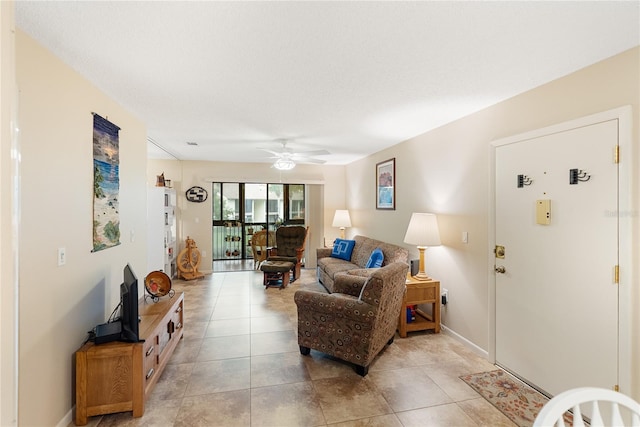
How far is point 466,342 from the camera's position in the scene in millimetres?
3025

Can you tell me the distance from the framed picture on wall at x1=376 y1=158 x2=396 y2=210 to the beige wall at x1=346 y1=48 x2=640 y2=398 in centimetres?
14

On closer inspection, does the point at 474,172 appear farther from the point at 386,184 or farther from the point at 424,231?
the point at 386,184

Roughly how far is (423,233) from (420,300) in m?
0.78

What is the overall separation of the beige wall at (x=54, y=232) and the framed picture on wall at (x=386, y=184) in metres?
3.68

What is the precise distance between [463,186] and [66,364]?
3.71 m

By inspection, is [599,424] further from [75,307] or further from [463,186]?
[75,307]

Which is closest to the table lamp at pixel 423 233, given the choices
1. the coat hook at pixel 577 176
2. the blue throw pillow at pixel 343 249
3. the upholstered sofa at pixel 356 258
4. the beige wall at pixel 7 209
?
the upholstered sofa at pixel 356 258

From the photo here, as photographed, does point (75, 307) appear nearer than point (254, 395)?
Yes

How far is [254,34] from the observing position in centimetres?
161

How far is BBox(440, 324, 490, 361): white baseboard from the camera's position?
2807 mm

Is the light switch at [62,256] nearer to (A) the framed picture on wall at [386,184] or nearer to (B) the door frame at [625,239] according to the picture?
(B) the door frame at [625,239]

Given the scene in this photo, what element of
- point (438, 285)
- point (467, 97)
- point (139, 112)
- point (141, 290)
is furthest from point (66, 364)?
point (467, 97)

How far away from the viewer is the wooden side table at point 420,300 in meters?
3.23

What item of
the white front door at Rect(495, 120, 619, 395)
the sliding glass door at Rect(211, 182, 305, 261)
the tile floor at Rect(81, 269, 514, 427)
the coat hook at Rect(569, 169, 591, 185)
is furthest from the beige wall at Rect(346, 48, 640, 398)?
the sliding glass door at Rect(211, 182, 305, 261)
